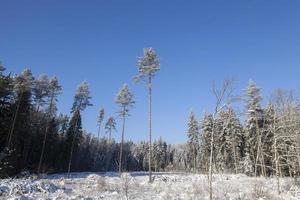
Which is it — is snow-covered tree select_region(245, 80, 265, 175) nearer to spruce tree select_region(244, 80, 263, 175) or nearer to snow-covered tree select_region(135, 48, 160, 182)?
spruce tree select_region(244, 80, 263, 175)

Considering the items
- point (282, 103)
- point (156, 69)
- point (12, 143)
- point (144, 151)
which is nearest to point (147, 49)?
point (156, 69)

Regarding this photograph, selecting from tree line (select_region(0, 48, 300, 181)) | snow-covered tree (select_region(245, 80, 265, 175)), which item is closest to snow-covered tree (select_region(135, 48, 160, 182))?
tree line (select_region(0, 48, 300, 181))

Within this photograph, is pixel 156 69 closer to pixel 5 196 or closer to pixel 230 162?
pixel 5 196

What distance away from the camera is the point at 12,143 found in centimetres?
4134

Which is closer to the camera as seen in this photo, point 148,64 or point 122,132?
point 148,64

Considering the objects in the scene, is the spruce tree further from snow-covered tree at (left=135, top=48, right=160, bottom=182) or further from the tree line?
snow-covered tree at (left=135, top=48, right=160, bottom=182)

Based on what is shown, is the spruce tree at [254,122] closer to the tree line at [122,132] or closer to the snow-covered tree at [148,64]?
the tree line at [122,132]

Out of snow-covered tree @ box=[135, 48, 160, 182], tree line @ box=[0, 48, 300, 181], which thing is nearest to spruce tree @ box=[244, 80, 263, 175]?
tree line @ box=[0, 48, 300, 181]

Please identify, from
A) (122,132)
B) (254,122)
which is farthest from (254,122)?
(122,132)

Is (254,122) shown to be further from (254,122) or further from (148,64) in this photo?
(148,64)

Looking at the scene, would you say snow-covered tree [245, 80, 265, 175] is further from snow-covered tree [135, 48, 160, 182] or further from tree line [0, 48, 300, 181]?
snow-covered tree [135, 48, 160, 182]

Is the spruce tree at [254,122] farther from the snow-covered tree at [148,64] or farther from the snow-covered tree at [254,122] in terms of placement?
the snow-covered tree at [148,64]

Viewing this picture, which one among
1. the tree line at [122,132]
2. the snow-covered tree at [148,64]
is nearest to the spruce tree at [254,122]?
the tree line at [122,132]

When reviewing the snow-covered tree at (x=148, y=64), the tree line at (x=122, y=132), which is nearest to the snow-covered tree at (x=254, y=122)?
the tree line at (x=122, y=132)
